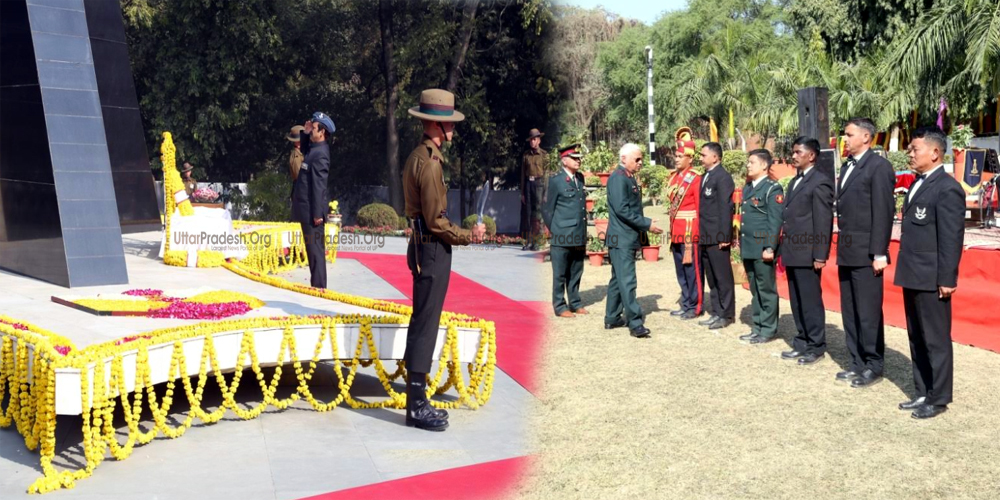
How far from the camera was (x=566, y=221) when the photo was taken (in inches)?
368

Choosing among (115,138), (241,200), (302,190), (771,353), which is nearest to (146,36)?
(241,200)

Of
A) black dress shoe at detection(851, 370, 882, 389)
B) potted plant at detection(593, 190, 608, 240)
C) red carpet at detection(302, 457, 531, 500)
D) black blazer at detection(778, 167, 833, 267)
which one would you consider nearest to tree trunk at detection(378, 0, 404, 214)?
potted plant at detection(593, 190, 608, 240)

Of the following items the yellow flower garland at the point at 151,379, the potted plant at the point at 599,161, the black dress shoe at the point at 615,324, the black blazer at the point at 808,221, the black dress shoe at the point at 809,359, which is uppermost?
the potted plant at the point at 599,161

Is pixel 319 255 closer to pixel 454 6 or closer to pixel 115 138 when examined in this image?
pixel 115 138

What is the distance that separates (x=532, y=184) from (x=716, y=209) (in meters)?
7.93

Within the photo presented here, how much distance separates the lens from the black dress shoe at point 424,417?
547 centimetres

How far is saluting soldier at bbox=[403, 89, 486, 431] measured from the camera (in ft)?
17.9

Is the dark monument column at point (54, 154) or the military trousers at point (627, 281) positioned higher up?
the dark monument column at point (54, 154)

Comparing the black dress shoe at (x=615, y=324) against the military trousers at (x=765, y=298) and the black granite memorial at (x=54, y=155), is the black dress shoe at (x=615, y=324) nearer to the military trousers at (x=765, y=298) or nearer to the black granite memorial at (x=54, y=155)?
the military trousers at (x=765, y=298)

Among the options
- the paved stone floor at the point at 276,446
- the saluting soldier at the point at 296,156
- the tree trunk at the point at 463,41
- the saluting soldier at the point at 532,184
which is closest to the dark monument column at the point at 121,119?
the saluting soldier at the point at 296,156

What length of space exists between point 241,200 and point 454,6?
7236 millimetres

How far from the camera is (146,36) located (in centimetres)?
2522

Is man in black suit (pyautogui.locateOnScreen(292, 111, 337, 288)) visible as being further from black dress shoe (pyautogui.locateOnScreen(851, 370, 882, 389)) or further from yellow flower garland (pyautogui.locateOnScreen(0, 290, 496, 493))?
black dress shoe (pyautogui.locateOnScreen(851, 370, 882, 389))

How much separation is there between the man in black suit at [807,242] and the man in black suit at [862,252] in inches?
20.8
